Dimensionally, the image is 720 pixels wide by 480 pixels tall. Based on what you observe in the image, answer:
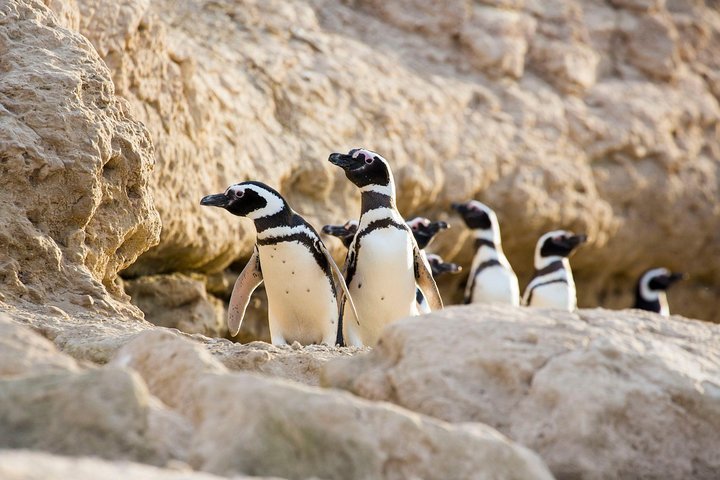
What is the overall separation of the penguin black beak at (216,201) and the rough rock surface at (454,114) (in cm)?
90

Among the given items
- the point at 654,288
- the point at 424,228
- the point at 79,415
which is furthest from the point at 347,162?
the point at 654,288

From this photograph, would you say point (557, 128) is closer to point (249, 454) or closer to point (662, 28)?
point (662, 28)

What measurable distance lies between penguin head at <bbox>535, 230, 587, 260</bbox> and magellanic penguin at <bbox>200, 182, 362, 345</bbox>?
4.03 meters

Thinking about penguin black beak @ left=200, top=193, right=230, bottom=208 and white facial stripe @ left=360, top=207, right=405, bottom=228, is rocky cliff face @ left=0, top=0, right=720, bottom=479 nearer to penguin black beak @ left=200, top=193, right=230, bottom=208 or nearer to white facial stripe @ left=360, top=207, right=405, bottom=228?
penguin black beak @ left=200, top=193, right=230, bottom=208

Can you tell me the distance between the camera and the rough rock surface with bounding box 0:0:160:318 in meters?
5.44

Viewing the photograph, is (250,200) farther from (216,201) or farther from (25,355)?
(25,355)

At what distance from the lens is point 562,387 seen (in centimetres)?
336

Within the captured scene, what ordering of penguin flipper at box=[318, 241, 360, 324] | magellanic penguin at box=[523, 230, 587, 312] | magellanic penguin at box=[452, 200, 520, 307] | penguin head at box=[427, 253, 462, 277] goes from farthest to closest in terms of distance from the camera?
magellanic penguin at box=[523, 230, 587, 312] → magellanic penguin at box=[452, 200, 520, 307] → penguin head at box=[427, 253, 462, 277] → penguin flipper at box=[318, 241, 360, 324]

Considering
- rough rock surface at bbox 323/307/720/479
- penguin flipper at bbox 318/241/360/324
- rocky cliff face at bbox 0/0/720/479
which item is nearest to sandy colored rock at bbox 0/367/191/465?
rocky cliff face at bbox 0/0/720/479

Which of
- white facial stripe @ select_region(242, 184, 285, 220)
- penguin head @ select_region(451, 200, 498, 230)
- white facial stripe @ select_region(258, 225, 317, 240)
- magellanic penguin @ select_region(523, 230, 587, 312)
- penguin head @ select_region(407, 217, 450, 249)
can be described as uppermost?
white facial stripe @ select_region(242, 184, 285, 220)

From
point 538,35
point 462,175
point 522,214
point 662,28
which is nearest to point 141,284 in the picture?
point 462,175

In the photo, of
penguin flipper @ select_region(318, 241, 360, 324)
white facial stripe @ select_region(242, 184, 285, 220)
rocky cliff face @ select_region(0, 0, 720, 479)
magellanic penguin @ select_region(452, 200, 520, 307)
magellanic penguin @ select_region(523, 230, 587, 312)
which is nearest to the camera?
rocky cliff face @ select_region(0, 0, 720, 479)

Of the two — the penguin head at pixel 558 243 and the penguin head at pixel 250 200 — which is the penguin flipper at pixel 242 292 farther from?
the penguin head at pixel 558 243

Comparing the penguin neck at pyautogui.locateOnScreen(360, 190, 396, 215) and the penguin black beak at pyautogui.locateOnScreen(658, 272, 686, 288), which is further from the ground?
the penguin neck at pyautogui.locateOnScreen(360, 190, 396, 215)
